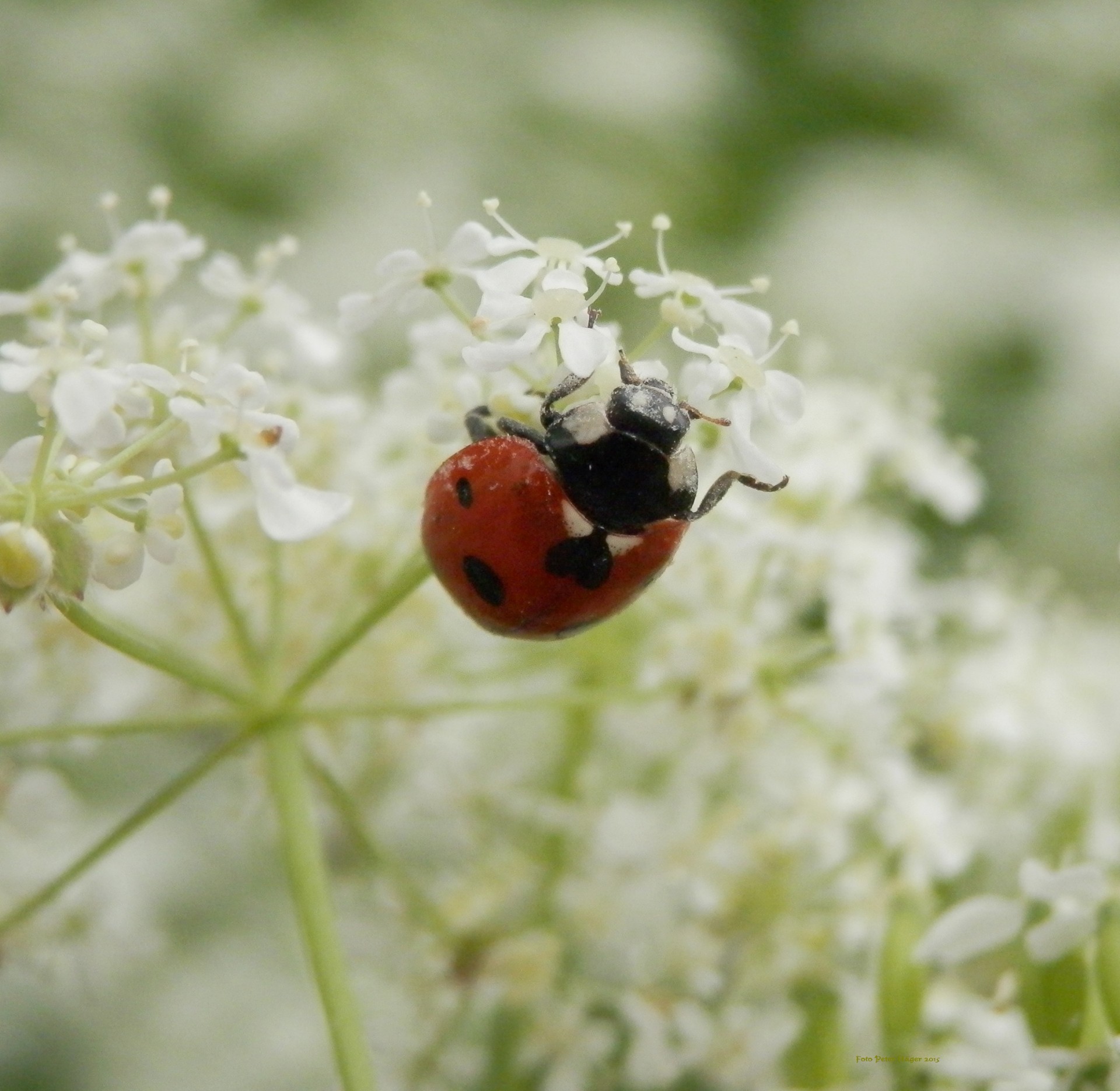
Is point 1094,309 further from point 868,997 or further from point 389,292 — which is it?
point 389,292

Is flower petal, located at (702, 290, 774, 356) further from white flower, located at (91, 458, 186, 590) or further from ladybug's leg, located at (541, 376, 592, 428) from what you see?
white flower, located at (91, 458, 186, 590)

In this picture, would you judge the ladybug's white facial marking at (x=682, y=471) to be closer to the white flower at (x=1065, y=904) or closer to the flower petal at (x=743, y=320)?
the flower petal at (x=743, y=320)

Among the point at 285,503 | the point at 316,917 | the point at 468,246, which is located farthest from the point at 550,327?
the point at 316,917

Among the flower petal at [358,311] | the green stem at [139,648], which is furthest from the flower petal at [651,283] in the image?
the green stem at [139,648]

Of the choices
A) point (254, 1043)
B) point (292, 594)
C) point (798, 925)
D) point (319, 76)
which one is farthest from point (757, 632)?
point (319, 76)

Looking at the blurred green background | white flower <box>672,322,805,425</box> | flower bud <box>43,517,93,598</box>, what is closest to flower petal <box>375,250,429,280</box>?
white flower <box>672,322,805,425</box>

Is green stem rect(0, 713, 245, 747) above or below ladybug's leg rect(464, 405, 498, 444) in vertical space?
below
